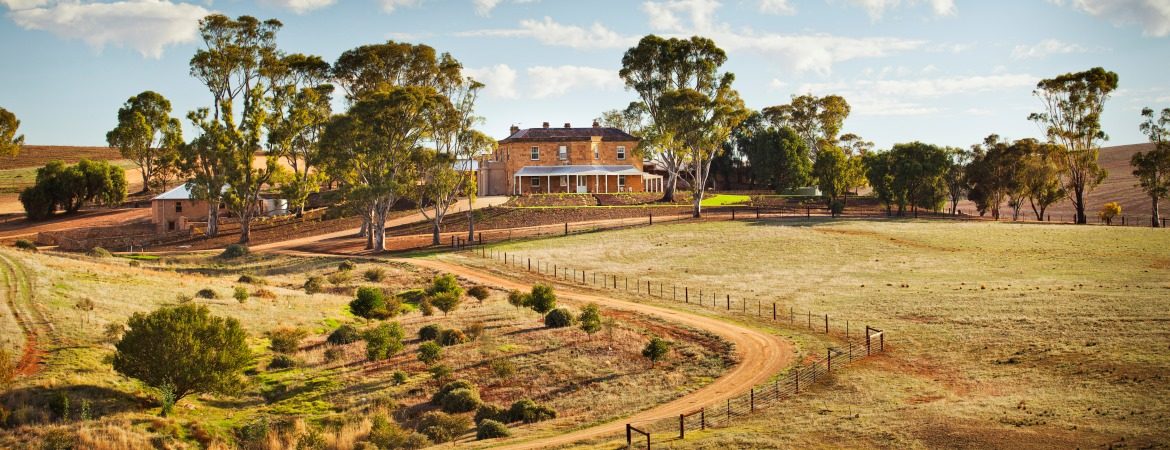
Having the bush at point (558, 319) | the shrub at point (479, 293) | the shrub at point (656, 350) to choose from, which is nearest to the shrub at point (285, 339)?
the bush at point (558, 319)

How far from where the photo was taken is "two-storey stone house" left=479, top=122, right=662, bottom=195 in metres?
98.0

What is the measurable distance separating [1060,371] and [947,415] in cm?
756

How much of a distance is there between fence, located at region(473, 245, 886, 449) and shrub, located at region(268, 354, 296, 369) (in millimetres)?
14679

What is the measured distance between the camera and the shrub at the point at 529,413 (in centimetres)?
2680

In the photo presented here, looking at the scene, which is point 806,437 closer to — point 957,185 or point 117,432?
point 117,432

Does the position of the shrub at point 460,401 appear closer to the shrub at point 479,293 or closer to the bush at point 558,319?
the bush at point 558,319

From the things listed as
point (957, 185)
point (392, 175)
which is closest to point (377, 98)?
point (392, 175)

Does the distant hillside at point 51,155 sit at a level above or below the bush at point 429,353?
above

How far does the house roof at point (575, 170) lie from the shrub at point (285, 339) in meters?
62.8

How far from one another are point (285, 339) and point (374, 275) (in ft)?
70.5

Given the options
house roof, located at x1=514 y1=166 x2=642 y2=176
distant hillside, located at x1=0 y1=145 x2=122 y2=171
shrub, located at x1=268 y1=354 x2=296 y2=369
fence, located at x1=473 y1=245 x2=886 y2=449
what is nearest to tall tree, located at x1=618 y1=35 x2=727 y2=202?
house roof, located at x1=514 y1=166 x2=642 y2=176

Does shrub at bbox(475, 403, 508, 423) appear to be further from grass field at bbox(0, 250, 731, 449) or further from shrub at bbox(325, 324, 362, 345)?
shrub at bbox(325, 324, 362, 345)

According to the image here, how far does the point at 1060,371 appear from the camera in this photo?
1115 inches

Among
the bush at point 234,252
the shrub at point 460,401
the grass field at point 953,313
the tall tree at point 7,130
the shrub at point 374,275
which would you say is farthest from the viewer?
the tall tree at point 7,130
